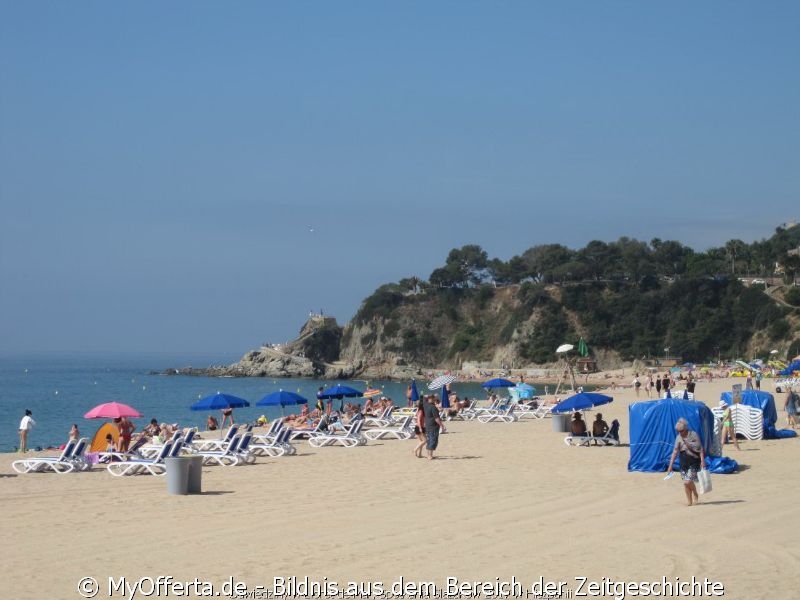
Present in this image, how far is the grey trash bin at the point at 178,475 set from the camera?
14.1m

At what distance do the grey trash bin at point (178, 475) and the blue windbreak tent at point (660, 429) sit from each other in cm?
735

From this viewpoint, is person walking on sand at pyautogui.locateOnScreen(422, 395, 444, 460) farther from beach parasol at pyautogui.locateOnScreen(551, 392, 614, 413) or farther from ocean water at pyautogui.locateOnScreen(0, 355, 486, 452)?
ocean water at pyautogui.locateOnScreen(0, 355, 486, 452)

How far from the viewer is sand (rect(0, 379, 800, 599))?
28.4ft

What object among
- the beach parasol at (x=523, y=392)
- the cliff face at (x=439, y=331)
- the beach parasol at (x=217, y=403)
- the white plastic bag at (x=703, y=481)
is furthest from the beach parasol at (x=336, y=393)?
the cliff face at (x=439, y=331)

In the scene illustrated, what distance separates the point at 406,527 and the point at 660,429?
22.7 feet

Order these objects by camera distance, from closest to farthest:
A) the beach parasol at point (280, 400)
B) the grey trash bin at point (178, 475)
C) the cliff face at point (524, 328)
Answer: the grey trash bin at point (178, 475) → the beach parasol at point (280, 400) → the cliff face at point (524, 328)

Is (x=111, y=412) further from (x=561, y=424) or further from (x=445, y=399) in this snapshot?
(x=445, y=399)

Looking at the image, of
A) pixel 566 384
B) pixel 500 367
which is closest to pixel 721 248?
pixel 500 367

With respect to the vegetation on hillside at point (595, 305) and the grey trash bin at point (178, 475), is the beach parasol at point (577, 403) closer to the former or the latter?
the grey trash bin at point (178, 475)

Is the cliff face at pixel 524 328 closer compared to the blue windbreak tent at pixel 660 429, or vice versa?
the blue windbreak tent at pixel 660 429

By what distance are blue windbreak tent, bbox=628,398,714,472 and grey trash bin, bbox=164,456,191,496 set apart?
289 inches

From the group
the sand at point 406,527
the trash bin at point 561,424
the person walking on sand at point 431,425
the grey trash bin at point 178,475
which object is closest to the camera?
the sand at point 406,527

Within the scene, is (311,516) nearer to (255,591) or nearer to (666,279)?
(255,591)

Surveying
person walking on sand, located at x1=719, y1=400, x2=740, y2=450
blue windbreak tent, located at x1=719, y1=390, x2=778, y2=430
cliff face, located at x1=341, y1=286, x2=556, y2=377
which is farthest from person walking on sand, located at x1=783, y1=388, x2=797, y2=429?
cliff face, located at x1=341, y1=286, x2=556, y2=377
